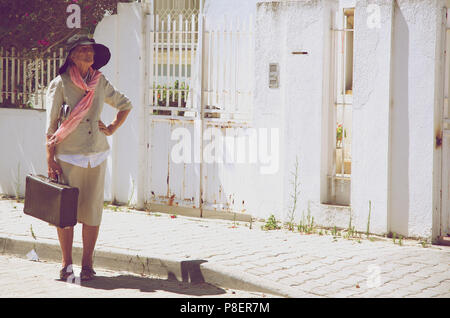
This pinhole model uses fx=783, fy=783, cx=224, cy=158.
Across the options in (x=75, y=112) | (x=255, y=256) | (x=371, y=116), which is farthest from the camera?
(x=371, y=116)

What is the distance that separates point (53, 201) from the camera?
6.54 m

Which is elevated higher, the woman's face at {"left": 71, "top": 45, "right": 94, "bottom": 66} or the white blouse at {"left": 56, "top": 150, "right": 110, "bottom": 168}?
the woman's face at {"left": 71, "top": 45, "right": 94, "bottom": 66}

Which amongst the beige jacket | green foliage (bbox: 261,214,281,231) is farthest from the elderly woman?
green foliage (bbox: 261,214,281,231)

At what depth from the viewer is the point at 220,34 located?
30.9 feet

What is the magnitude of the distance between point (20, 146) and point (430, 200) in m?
6.00

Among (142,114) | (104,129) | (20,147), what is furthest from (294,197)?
(20,147)

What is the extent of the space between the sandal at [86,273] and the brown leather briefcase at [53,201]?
1.86 ft

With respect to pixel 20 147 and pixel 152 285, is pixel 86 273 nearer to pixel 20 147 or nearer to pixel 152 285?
pixel 152 285

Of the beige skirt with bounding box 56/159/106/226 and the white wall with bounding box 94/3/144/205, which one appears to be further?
the white wall with bounding box 94/3/144/205

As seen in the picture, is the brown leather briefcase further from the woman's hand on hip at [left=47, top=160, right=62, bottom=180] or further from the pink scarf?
the pink scarf

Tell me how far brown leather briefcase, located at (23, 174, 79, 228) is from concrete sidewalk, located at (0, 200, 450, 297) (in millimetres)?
771

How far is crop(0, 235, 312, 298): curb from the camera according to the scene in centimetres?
639

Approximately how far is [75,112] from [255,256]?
2134 mm
